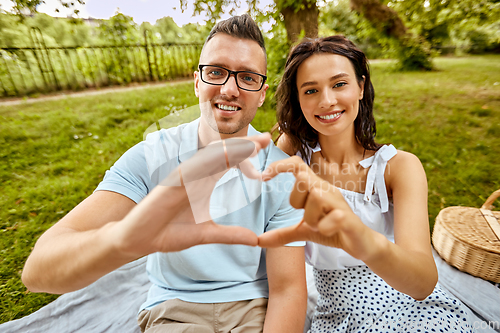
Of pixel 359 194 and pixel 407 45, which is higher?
pixel 407 45

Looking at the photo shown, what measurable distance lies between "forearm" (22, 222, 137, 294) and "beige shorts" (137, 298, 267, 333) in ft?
2.11

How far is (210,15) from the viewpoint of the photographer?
Answer: 15.1 feet

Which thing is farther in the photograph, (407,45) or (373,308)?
(407,45)

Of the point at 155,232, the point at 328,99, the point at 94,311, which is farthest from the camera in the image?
the point at 94,311

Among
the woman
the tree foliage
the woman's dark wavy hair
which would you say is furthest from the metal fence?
the woman

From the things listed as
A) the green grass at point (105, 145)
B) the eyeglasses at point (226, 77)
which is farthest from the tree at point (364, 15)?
the eyeglasses at point (226, 77)

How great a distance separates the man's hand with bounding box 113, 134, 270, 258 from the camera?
0.62 metres

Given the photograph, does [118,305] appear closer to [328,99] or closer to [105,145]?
[328,99]

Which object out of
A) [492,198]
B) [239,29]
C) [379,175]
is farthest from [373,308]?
[492,198]

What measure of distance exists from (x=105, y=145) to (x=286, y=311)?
13.0 ft

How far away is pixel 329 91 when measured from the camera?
5.03 ft

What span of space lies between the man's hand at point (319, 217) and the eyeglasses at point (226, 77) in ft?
2.55

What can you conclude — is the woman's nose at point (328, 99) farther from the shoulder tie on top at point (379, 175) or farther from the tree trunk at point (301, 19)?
the tree trunk at point (301, 19)

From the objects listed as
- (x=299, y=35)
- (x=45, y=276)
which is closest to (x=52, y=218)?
(x=45, y=276)
